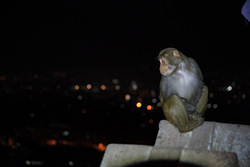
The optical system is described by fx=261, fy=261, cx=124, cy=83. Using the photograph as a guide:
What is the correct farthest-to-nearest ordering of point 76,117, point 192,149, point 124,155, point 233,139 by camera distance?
1. point 76,117
2. point 233,139
3. point 124,155
4. point 192,149

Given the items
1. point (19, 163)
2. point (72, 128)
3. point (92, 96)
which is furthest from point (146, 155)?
point (92, 96)

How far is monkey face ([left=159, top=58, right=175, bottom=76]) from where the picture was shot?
3189 mm

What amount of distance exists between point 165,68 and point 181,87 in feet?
0.99

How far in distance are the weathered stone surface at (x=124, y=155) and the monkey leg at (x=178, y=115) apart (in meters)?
0.67

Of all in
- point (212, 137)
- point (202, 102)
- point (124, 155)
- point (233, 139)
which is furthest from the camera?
point (202, 102)

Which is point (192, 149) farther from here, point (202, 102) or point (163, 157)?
point (202, 102)

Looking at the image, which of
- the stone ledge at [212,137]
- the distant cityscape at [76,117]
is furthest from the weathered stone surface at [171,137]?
the distant cityscape at [76,117]

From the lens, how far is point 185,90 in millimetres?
3164

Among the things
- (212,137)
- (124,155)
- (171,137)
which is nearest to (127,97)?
(171,137)

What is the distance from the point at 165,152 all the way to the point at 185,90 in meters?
0.95

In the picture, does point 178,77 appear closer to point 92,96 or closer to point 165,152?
point 165,152

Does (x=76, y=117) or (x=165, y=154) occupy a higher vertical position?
(x=165, y=154)

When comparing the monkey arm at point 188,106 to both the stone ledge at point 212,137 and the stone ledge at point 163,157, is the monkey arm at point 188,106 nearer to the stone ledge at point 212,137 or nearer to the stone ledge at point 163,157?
Answer: the stone ledge at point 212,137

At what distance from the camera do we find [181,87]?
3160 mm
